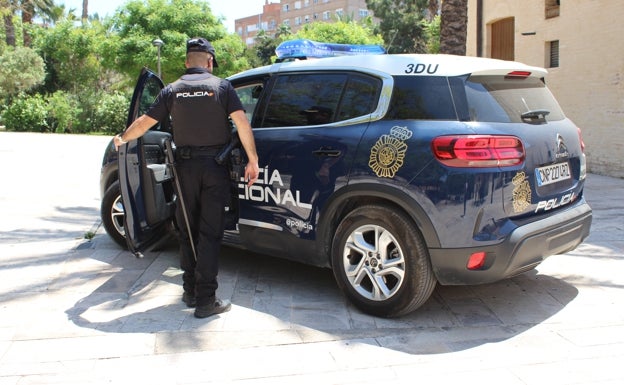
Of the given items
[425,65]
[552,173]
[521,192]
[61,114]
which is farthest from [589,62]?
[61,114]

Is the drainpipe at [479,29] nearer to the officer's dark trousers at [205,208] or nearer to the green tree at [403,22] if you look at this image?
the officer's dark trousers at [205,208]

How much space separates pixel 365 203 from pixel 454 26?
572 centimetres

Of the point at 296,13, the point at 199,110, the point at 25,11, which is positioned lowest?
the point at 199,110

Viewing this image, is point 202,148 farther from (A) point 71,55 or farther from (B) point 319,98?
(A) point 71,55

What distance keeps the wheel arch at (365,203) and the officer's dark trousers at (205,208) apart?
753 mm

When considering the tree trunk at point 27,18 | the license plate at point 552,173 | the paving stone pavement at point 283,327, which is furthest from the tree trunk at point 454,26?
the tree trunk at point 27,18

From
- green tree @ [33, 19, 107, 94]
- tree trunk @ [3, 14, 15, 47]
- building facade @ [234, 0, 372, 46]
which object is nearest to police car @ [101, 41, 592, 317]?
green tree @ [33, 19, 107, 94]

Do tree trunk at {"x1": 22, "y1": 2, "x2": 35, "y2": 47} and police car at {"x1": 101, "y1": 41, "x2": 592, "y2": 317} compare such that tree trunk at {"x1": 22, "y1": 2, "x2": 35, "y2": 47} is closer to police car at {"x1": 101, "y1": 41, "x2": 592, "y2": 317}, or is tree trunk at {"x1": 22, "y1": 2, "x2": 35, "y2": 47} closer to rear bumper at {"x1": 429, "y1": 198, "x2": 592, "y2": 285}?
police car at {"x1": 101, "y1": 41, "x2": 592, "y2": 317}

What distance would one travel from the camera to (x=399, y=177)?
386 centimetres

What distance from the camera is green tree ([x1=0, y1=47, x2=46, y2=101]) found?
111ft

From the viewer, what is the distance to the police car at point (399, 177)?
3.74 metres

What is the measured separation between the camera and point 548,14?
13.8m

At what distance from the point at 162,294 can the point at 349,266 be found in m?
1.57

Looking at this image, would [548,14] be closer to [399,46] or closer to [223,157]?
[223,157]
